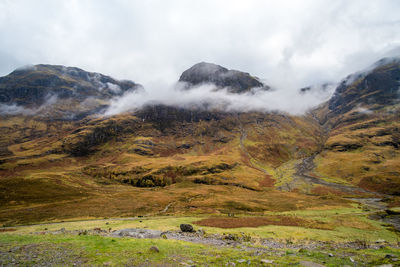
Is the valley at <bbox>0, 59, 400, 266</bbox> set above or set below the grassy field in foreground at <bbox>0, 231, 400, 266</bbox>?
below

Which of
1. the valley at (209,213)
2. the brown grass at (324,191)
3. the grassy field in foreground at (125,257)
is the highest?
the grassy field in foreground at (125,257)

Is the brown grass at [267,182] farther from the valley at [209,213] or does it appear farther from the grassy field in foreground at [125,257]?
the grassy field in foreground at [125,257]

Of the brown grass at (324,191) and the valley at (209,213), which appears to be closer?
Result: the valley at (209,213)

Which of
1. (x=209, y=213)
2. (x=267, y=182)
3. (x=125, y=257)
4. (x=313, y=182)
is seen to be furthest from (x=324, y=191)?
(x=125, y=257)

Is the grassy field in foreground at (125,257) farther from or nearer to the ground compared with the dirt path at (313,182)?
farther from the ground

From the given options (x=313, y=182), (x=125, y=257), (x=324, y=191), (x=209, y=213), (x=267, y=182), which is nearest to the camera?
(x=125, y=257)

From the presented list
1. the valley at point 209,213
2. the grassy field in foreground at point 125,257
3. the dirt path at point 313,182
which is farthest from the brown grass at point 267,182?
the grassy field in foreground at point 125,257

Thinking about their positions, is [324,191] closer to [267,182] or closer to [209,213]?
[267,182]

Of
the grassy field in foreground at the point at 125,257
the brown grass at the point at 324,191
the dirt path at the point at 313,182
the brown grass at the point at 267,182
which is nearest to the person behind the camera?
the grassy field in foreground at the point at 125,257

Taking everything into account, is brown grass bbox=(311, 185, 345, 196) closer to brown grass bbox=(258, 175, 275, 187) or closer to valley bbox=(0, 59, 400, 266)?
valley bbox=(0, 59, 400, 266)

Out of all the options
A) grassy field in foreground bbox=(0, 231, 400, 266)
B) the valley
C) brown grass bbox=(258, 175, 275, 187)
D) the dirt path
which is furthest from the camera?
brown grass bbox=(258, 175, 275, 187)

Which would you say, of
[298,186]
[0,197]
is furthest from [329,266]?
[298,186]

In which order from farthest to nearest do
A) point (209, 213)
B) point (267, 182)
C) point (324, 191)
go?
point (267, 182)
point (324, 191)
point (209, 213)

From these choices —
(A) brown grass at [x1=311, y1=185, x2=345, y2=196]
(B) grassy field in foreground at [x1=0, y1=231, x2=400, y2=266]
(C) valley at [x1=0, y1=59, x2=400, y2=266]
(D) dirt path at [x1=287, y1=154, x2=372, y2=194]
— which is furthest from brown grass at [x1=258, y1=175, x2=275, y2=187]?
(B) grassy field in foreground at [x1=0, y1=231, x2=400, y2=266]
